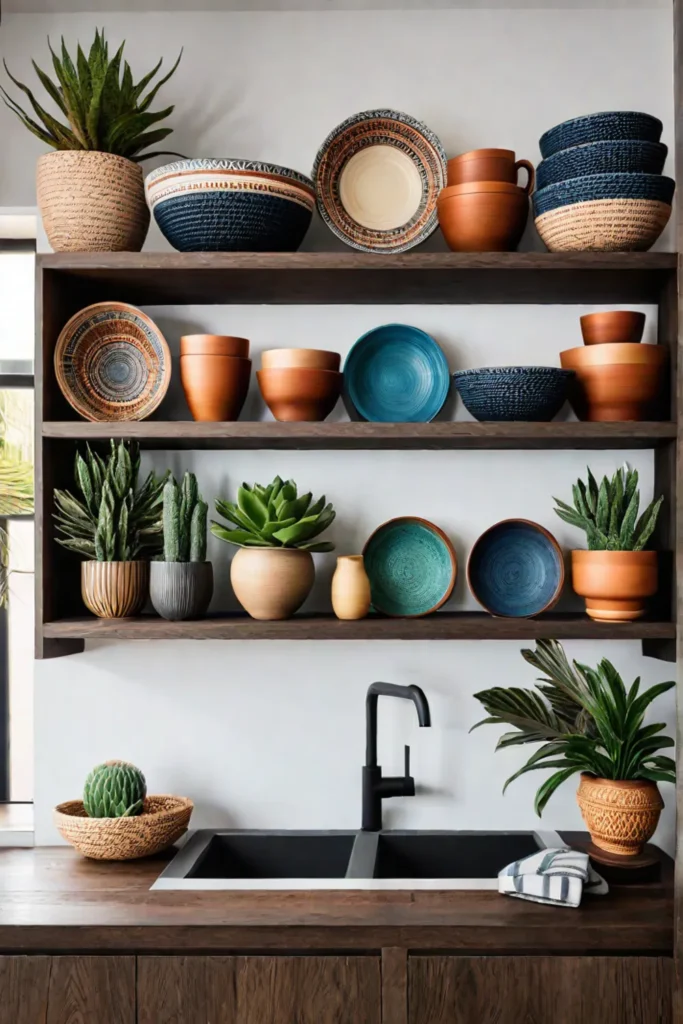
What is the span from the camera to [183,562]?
1881mm

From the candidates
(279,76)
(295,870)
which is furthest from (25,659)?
(279,76)

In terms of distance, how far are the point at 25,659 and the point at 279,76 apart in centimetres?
157

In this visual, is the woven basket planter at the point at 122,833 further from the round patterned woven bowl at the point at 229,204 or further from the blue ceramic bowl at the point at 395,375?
the round patterned woven bowl at the point at 229,204

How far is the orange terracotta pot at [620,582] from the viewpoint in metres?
1.83

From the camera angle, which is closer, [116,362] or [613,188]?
[613,188]

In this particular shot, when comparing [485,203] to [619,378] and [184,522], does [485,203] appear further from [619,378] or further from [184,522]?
[184,522]

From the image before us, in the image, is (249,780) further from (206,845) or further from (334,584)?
(334,584)


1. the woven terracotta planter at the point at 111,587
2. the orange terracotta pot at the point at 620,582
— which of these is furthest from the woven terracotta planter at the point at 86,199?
the orange terracotta pot at the point at 620,582

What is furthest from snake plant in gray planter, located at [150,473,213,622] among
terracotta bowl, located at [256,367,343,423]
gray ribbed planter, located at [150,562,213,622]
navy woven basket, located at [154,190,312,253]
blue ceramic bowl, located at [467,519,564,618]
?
blue ceramic bowl, located at [467,519,564,618]

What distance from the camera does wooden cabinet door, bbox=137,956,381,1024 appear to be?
5.12 ft

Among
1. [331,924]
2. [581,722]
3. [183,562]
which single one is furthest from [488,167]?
[331,924]

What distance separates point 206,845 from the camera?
1.95m

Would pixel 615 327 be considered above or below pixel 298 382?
above

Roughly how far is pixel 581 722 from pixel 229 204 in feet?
4.19
